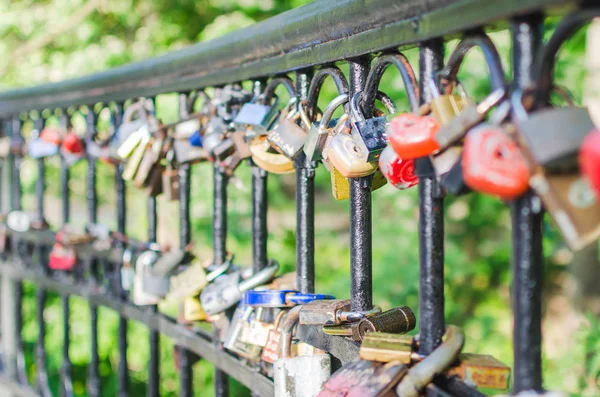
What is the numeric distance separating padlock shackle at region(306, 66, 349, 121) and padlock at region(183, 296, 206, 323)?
0.67 m

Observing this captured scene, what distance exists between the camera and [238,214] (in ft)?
16.1

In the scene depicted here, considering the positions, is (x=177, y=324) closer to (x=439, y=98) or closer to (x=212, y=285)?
(x=212, y=285)

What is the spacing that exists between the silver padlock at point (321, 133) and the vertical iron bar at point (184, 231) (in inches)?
28.3

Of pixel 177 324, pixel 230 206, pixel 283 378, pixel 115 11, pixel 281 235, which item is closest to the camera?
pixel 283 378

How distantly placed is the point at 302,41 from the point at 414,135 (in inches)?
20.3

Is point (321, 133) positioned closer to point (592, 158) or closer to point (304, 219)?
point (304, 219)

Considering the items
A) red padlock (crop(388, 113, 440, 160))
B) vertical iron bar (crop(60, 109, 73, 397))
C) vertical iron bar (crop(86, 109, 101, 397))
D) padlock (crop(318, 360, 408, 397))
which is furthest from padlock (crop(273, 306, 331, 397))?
vertical iron bar (crop(60, 109, 73, 397))

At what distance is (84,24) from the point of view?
6.16m

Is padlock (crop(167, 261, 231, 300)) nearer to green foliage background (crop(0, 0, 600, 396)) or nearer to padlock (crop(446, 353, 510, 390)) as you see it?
padlock (crop(446, 353, 510, 390))

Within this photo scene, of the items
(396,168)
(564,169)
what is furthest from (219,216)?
(564,169)

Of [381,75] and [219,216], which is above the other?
[381,75]

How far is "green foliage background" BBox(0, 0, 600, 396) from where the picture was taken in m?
4.37

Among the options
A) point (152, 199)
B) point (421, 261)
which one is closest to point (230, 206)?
point (152, 199)

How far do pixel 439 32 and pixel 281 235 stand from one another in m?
4.55
